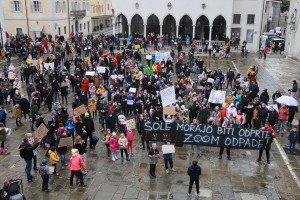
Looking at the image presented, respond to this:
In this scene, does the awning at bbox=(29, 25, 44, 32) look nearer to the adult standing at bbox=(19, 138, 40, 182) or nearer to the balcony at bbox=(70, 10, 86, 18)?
the balcony at bbox=(70, 10, 86, 18)

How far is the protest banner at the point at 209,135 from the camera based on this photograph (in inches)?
538

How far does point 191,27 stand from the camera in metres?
46.2

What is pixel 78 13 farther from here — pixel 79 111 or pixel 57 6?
pixel 79 111

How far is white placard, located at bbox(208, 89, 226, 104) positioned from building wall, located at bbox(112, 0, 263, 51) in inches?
1028

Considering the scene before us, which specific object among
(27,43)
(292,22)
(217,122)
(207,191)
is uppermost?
(292,22)

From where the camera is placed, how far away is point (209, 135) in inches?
549

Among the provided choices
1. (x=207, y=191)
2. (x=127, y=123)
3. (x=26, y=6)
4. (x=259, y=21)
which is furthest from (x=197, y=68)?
(x=26, y=6)

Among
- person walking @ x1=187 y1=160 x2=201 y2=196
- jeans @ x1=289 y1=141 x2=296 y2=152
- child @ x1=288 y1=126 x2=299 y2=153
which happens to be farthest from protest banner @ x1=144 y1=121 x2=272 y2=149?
person walking @ x1=187 y1=160 x2=201 y2=196

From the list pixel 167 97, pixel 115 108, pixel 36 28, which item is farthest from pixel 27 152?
pixel 36 28

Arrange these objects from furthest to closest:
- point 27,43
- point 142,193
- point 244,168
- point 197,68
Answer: point 27,43, point 197,68, point 244,168, point 142,193

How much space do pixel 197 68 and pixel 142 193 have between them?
15576mm

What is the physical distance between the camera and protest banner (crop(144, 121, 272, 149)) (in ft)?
44.9

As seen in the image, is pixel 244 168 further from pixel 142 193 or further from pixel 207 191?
pixel 142 193

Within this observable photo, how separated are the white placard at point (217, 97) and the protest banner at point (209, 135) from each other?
5090 mm
